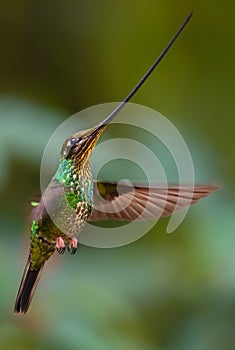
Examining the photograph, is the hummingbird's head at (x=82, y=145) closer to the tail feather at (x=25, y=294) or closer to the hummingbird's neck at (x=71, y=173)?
the hummingbird's neck at (x=71, y=173)

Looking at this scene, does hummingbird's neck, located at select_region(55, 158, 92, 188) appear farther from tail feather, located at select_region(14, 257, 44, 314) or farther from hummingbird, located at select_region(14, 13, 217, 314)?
tail feather, located at select_region(14, 257, 44, 314)

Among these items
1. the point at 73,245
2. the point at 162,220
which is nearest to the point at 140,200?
the point at 73,245

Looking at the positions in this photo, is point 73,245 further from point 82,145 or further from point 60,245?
point 82,145

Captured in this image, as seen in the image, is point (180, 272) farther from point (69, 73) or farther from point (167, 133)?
point (69, 73)

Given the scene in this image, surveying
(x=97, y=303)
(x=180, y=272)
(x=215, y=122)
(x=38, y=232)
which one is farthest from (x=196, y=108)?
(x=38, y=232)

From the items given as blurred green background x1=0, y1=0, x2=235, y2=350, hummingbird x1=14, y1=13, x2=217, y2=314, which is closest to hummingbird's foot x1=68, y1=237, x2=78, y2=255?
hummingbird x1=14, y1=13, x2=217, y2=314

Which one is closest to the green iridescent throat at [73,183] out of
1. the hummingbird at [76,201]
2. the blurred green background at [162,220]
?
the hummingbird at [76,201]
